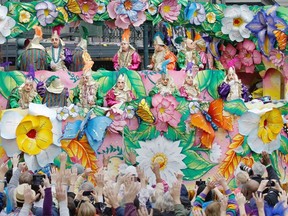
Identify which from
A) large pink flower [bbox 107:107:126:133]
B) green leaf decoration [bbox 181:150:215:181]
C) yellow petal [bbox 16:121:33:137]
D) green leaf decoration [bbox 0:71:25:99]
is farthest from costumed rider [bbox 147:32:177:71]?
yellow petal [bbox 16:121:33:137]

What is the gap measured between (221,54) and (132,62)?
2.27 metres

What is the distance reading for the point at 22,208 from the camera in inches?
392

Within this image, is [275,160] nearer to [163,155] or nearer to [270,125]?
[270,125]

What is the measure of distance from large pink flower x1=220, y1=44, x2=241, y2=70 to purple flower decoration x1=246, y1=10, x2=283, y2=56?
666 mm

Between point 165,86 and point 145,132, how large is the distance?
0.72m

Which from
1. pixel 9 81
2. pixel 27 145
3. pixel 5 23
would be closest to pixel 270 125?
pixel 27 145

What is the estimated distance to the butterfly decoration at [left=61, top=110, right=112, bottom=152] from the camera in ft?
56.6

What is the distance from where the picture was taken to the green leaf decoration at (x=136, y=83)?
1805 cm

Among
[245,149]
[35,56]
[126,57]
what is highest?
[35,56]

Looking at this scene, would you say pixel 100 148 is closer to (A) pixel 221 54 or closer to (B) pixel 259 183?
(A) pixel 221 54

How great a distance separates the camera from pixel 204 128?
58.3 feet

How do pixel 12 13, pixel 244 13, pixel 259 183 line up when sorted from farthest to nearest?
1. pixel 244 13
2. pixel 12 13
3. pixel 259 183

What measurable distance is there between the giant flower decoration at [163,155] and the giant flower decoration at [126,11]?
190cm

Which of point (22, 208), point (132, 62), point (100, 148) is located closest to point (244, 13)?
point (132, 62)
